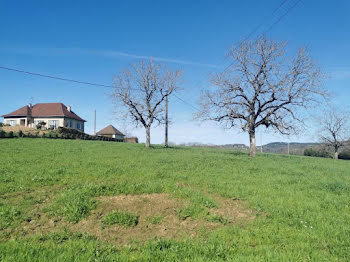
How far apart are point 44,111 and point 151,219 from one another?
73160 mm

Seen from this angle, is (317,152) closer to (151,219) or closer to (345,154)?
(345,154)

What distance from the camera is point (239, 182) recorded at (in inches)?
432

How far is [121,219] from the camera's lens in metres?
6.09

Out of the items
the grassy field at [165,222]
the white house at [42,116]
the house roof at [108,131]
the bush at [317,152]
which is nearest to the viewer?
the grassy field at [165,222]

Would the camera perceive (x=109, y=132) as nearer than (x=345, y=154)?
No

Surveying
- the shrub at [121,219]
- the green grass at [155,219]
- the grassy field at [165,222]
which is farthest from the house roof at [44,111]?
the green grass at [155,219]

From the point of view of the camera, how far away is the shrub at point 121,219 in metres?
6.00

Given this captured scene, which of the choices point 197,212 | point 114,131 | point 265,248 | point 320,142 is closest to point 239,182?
point 197,212

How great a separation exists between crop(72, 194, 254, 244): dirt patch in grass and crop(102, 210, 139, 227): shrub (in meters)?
0.10

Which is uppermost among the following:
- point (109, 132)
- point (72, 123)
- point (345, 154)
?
point (72, 123)

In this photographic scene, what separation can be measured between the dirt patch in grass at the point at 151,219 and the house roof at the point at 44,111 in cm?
6763

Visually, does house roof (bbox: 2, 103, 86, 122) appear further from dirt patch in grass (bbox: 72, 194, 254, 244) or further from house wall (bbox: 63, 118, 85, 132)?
dirt patch in grass (bbox: 72, 194, 254, 244)

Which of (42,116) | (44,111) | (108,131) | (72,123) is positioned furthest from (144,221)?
(108,131)

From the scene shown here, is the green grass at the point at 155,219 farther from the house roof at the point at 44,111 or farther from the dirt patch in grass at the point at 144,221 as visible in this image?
the house roof at the point at 44,111
